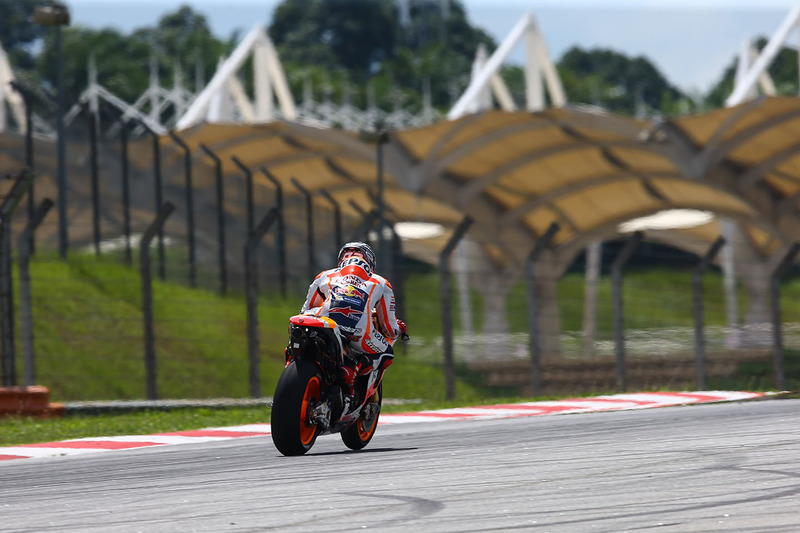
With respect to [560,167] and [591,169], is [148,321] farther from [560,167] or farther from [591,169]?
[591,169]

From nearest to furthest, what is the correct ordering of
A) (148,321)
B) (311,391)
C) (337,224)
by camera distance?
1. (311,391)
2. (148,321)
3. (337,224)

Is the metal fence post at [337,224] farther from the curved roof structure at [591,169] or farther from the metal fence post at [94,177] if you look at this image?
the curved roof structure at [591,169]

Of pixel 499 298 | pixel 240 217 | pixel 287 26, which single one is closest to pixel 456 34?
pixel 287 26

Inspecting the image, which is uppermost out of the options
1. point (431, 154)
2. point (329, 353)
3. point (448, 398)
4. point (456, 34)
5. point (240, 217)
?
point (456, 34)

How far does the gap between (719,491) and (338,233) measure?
18047 millimetres

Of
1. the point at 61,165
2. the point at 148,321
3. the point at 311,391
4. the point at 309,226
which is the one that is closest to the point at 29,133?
the point at 61,165

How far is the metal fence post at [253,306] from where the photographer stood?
1507cm

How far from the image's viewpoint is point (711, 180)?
3884 cm

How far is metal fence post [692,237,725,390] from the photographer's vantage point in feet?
55.4

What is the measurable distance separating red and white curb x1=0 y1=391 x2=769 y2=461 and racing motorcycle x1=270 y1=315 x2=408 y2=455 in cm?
209

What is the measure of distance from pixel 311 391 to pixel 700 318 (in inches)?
404

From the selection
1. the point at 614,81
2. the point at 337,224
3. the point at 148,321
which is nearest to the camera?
the point at 148,321

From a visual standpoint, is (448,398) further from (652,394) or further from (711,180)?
(711,180)

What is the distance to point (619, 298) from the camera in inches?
690
